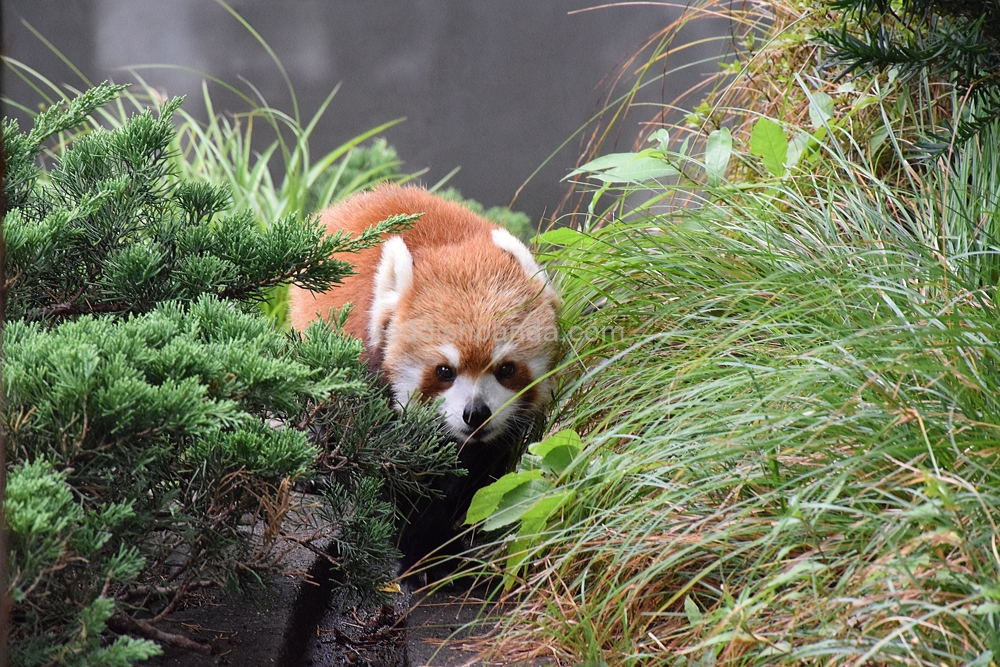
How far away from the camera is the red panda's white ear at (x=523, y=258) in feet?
8.16

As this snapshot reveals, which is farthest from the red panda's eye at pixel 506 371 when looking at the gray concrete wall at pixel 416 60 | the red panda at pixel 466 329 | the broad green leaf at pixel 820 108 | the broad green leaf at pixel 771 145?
the gray concrete wall at pixel 416 60

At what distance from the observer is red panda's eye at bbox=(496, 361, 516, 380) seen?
2.38 metres

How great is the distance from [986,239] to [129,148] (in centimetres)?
197

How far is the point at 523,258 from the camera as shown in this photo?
2.51 metres

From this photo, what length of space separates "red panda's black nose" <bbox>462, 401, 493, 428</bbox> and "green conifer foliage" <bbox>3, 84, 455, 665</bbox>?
0.25m

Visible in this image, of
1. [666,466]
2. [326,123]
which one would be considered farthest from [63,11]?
[666,466]

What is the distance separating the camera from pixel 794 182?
244 cm

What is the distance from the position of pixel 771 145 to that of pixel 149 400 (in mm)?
1827

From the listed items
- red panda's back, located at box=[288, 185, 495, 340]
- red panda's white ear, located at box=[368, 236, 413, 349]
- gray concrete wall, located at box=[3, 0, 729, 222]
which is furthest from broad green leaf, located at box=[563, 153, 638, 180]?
gray concrete wall, located at box=[3, 0, 729, 222]

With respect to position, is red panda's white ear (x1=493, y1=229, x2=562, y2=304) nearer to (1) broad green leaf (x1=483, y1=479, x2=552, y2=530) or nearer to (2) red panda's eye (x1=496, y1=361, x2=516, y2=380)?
(2) red panda's eye (x1=496, y1=361, x2=516, y2=380)

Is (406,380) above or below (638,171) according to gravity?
below

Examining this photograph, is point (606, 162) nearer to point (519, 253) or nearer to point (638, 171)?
point (638, 171)

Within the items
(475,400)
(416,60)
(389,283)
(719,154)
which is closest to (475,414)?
(475,400)

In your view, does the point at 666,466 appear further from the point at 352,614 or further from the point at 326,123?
the point at 326,123
